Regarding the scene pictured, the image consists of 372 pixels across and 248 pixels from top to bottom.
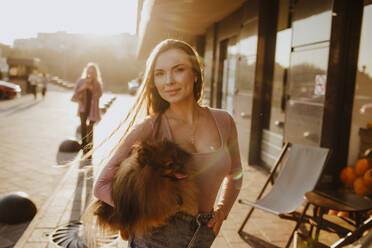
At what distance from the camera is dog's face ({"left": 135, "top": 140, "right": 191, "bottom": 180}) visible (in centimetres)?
135

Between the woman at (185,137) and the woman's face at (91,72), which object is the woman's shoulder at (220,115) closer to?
the woman at (185,137)

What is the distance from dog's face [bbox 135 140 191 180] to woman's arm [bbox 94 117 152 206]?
0.15 m

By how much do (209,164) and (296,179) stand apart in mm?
2715

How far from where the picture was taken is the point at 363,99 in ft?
15.5

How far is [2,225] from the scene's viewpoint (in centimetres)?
422

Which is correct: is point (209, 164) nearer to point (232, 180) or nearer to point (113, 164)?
point (232, 180)

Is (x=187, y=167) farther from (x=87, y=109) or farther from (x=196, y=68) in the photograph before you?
(x=87, y=109)

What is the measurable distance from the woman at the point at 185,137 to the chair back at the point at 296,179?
1984mm

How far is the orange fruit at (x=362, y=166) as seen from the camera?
177 inches

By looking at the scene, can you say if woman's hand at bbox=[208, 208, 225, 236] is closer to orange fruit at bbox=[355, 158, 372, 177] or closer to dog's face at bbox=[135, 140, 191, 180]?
dog's face at bbox=[135, 140, 191, 180]

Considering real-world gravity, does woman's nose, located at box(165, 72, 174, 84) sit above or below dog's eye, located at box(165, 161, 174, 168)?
above

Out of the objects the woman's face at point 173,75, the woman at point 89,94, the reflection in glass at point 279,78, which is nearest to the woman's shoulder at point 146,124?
the woman's face at point 173,75

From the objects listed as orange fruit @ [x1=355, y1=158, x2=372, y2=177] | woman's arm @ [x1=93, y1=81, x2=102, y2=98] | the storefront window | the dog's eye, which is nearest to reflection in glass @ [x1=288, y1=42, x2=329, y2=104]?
the storefront window

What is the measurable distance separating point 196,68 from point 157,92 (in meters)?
0.25
